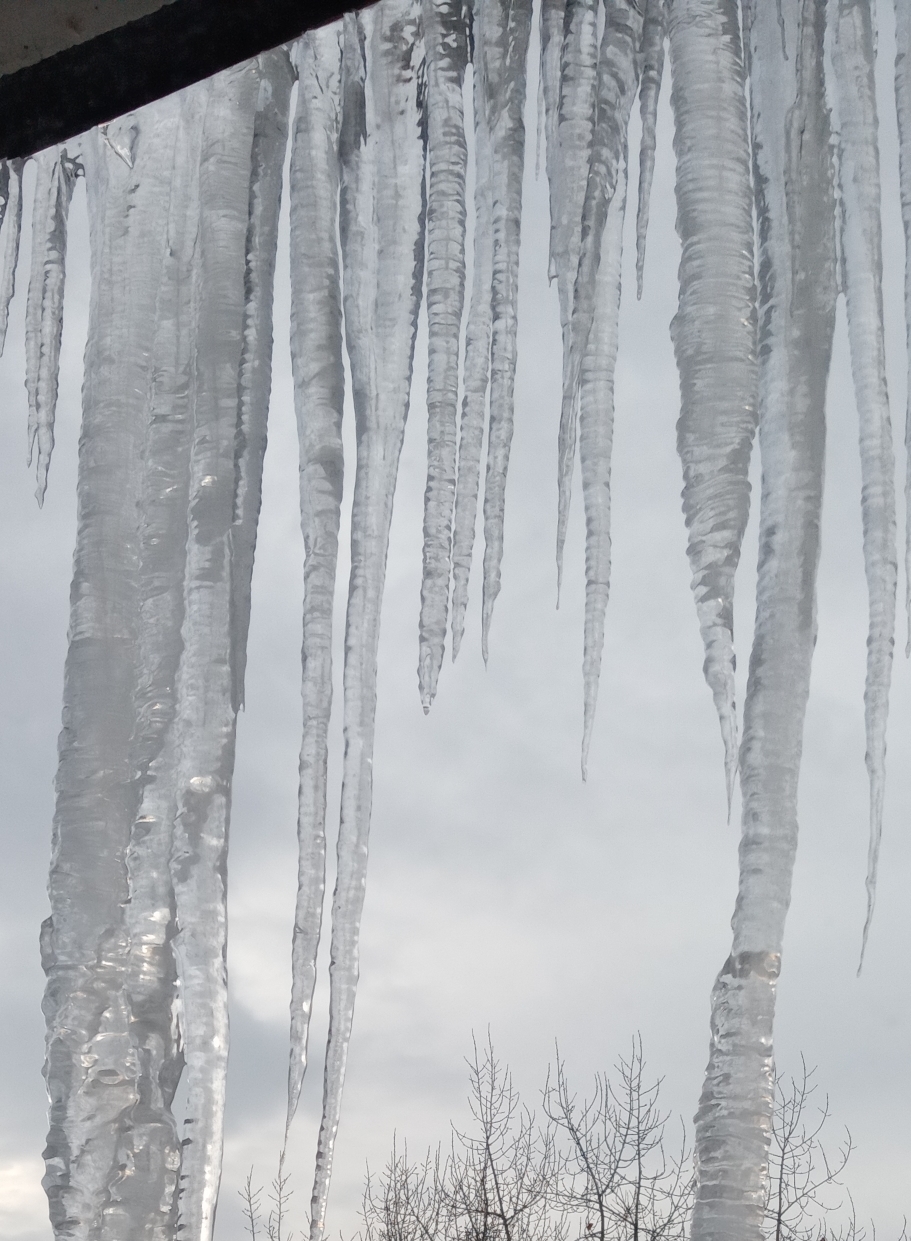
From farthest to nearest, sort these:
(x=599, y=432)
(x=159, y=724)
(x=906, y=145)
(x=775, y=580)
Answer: (x=599, y=432)
(x=159, y=724)
(x=906, y=145)
(x=775, y=580)

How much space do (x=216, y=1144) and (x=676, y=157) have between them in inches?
43.0

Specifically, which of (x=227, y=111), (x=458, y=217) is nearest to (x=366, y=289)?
(x=458, y=217)

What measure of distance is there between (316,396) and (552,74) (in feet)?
1.55

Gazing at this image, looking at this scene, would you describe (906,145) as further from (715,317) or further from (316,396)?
(316,396)

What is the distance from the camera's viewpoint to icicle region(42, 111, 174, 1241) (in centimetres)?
124

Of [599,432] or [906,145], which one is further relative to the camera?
[599,432]

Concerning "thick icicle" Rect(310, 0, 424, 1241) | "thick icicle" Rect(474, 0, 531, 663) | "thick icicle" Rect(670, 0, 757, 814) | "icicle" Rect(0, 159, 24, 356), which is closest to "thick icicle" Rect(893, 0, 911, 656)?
"thick icicle" Rect(670, 0, 757, 814)

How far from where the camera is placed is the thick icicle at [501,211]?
140 cm

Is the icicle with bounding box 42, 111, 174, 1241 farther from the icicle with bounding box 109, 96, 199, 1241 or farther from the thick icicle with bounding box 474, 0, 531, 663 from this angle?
the thick icicle with bounding box 474, 0, 531, 663

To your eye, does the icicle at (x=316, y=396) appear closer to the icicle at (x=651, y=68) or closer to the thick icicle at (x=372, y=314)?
the thick icicle at (x=372, y=314)

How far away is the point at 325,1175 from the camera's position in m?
1.21

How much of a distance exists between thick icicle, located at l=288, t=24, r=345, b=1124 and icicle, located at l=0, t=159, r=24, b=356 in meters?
0.45

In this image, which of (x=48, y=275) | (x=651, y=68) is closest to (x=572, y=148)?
(x=651, y=68)

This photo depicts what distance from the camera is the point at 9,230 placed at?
190cm
